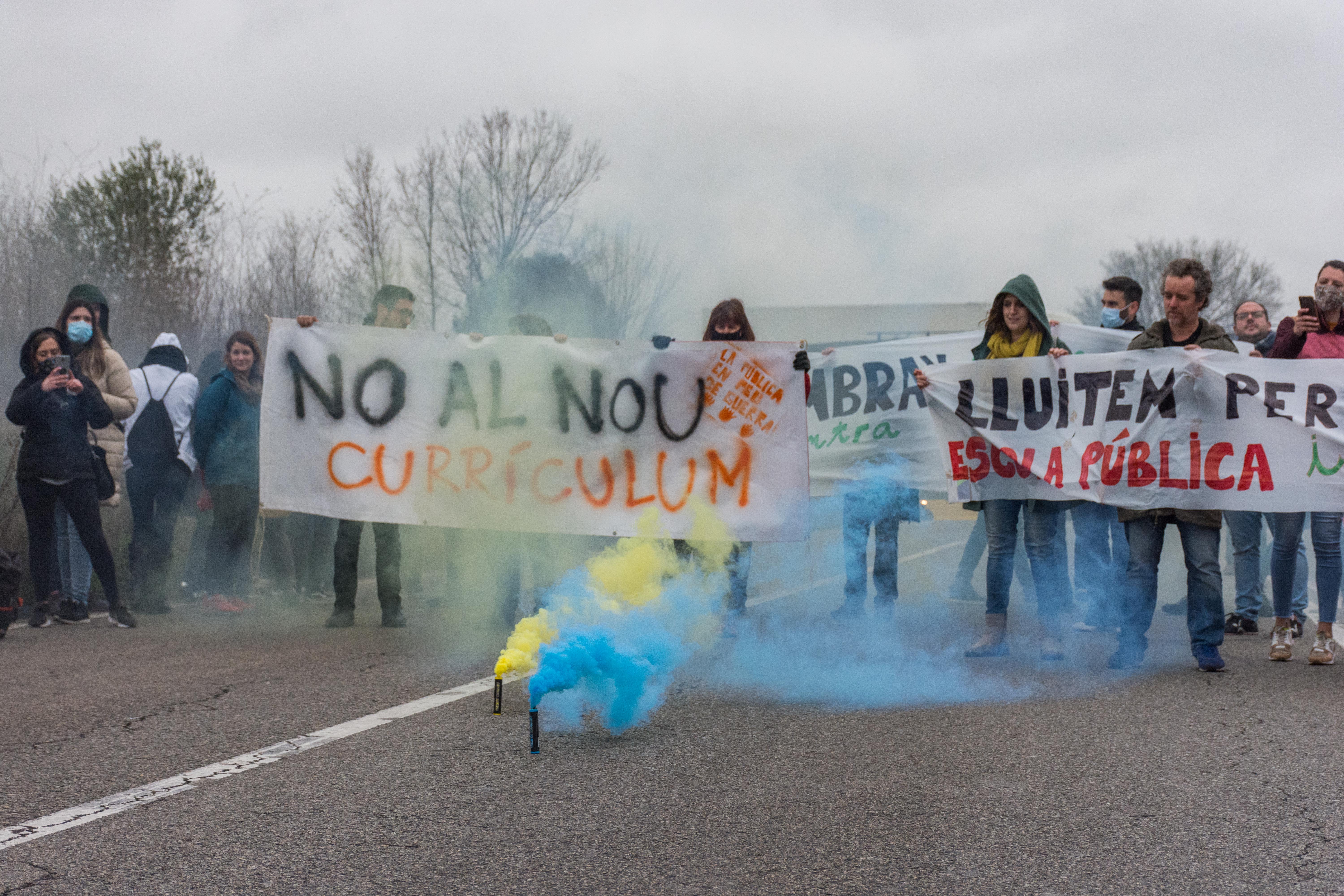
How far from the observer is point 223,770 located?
4.37 meters

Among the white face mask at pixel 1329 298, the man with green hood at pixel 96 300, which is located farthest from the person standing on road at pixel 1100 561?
the man with green hood at pixel 96 300

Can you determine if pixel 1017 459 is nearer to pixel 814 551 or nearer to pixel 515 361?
pixel 515 361

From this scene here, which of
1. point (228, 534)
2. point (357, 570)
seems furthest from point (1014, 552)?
point (228, 534)

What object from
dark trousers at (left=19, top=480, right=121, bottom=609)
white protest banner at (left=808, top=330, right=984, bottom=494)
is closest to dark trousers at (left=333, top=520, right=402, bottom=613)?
dark trousers at (left=19, top=480, right=121, bottom=609)

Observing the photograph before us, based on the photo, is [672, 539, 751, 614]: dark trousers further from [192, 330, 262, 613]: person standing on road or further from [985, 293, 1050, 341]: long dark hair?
[192, 330, 262, 613]: person standing on road

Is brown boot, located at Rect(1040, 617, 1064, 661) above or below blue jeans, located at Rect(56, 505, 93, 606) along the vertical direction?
below

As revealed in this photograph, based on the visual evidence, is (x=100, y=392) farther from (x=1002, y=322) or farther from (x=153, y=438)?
(x=1002, y=322)

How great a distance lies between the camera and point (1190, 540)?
6676 millimetres

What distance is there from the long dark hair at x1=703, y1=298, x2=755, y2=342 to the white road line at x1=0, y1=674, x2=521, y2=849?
115 inches

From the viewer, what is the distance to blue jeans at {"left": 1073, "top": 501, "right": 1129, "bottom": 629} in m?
8.13

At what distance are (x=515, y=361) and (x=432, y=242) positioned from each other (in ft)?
44.4

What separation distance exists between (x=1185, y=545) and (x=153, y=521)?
6835mm

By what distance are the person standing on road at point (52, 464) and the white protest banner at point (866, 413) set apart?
188 inches

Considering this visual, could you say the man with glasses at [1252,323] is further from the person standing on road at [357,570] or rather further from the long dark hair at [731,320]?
the person standing on road at [357,570]
